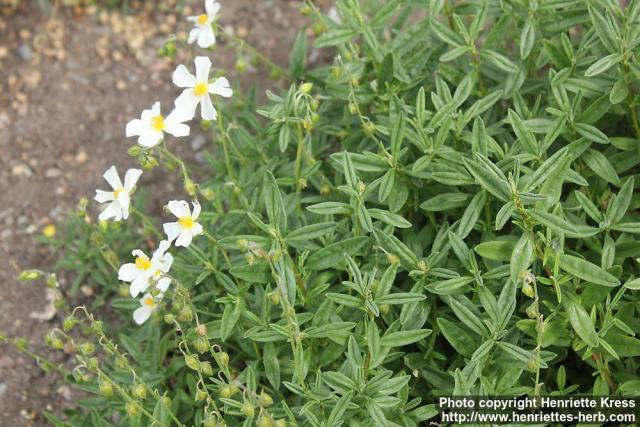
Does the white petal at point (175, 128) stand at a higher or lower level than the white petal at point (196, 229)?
higher

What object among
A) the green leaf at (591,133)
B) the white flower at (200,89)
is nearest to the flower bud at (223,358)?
the white flower at (200,89)

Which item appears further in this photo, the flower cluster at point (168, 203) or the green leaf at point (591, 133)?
the green leaf at point (591, 133)

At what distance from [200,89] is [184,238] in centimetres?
56

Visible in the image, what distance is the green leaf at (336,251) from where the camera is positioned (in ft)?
8.93

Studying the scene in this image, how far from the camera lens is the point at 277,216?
106 inches

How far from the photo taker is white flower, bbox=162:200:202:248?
261cm

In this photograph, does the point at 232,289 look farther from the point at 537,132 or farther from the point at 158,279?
the point at 537,132

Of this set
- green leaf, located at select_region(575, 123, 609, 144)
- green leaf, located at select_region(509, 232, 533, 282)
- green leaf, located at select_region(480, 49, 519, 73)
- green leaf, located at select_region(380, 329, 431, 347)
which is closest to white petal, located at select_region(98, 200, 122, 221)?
green leaf, located at select_region(380, 329, 431, 347)

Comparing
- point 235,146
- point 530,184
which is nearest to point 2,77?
point 235,146

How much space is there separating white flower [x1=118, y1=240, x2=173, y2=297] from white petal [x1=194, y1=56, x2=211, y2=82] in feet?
2.03

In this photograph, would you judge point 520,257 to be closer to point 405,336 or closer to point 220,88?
point 405,336

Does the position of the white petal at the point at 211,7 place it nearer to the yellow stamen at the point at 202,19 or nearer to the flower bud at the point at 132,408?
the yellow stamen at the point at 202,19

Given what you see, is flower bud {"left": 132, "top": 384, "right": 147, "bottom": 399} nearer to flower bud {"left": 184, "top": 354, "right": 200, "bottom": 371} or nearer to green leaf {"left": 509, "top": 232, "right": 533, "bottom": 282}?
flower bud {"left": 184, "top": 354, "right": 200, "bottom": 371}

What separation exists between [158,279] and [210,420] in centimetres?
53
